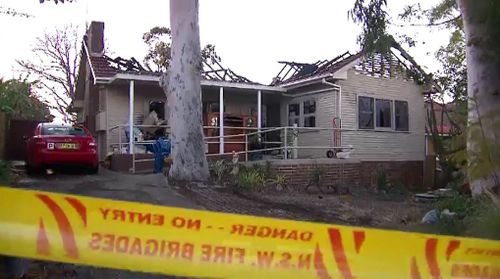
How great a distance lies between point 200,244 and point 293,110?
16.4 m

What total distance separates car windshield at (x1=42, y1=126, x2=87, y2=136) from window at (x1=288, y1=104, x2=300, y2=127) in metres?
8.60

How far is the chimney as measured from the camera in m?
20.6

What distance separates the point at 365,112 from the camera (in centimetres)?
1875

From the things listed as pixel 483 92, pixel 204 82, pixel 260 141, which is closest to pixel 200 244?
pixel 483 92

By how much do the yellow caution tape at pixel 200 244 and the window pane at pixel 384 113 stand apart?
15.8 metres

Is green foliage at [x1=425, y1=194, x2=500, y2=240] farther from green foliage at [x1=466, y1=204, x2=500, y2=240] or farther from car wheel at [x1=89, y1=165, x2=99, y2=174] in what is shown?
car wheel at [x1=89, y1=165, x2=99, y2=174]

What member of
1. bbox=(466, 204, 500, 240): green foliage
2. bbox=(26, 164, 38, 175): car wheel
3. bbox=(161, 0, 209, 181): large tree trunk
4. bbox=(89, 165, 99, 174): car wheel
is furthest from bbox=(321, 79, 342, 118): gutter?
bbox=(466, 204, 500, 240): green foliage

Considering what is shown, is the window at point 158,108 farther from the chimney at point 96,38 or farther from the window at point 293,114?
the window at point 293,114

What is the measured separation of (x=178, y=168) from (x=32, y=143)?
3.60 meters

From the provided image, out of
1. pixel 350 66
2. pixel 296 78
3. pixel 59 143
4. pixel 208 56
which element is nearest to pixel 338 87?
pixel 350 66

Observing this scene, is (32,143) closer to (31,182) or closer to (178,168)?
(31,182)

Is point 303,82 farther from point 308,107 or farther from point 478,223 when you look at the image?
point 478,223

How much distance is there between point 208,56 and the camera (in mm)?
29922

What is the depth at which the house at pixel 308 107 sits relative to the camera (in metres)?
17.2
